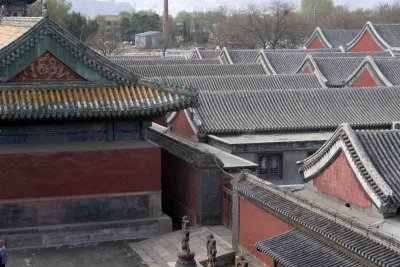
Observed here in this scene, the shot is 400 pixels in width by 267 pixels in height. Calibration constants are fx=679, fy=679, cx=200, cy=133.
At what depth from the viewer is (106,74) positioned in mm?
17516

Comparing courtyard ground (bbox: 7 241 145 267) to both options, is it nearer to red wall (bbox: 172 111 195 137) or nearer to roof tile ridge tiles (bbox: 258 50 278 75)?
red wall (bbox: 172 111 195 137)

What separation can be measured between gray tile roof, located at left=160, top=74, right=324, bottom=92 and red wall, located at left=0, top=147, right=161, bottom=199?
1346 centimetres

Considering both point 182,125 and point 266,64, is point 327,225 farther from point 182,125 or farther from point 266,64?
point 266,64

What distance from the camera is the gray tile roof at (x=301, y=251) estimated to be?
11.8 metres

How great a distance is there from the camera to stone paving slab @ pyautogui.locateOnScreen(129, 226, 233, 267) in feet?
52.2

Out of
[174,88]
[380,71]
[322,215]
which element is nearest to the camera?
[322,215]

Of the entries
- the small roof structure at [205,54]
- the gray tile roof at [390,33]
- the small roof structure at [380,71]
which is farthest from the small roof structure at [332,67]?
the gray tile roof at [390,33]

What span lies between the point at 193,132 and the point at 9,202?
894cm

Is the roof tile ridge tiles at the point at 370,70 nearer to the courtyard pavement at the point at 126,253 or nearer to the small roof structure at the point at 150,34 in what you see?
the courtyard pavement at the point at 126,253

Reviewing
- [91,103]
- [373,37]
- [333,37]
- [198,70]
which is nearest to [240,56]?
[198,70]

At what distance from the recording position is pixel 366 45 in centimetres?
5434

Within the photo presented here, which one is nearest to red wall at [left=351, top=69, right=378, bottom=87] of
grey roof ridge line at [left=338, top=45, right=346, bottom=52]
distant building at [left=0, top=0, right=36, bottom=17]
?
distant building at [left=0, top=0, right=36, bottom=17]

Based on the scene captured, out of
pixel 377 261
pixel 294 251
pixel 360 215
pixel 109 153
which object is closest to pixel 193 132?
pixel 109 153

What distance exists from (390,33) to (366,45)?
2048mm
